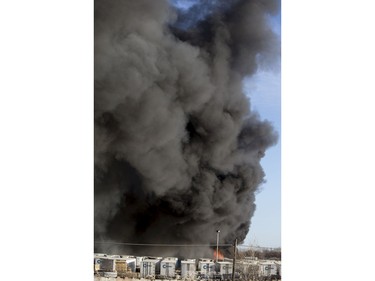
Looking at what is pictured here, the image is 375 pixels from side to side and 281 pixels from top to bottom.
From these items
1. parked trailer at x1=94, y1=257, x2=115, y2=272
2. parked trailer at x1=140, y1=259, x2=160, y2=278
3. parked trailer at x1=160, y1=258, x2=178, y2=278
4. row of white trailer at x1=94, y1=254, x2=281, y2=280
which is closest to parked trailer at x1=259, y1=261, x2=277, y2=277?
row of white trailer at x1=94, y1=254, x2=281, y2=280

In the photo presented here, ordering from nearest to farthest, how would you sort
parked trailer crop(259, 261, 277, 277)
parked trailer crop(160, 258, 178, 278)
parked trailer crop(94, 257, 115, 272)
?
1. parked trailer crop(259, 261, 277, 277)
2. parked trailer crop(160, 258, 178, 278)
3. parked trailer crop(94, 257, 115, 272)

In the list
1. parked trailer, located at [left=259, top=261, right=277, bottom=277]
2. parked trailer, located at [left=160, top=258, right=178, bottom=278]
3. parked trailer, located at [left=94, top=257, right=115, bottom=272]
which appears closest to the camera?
parked trailer, located at [left=259, top=261, right=277, bottom=277]

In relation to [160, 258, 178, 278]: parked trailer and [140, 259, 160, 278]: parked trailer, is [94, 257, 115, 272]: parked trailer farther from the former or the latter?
[160, 258, 178, 278]: parked trailer

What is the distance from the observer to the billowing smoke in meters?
4.96

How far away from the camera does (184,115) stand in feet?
16.5

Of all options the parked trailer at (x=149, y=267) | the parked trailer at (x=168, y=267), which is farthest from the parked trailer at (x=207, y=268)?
the parked trailer at (x=149, y=267)

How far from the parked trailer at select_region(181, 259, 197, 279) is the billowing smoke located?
3.3 inches

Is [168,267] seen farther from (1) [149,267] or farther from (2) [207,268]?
(2) [207,268]

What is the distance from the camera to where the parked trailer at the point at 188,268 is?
502cm
